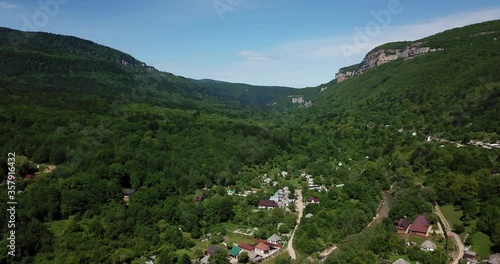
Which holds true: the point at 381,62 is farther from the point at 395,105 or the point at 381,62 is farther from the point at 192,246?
the point at 192,246

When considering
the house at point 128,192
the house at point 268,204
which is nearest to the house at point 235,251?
the house at point 268,204

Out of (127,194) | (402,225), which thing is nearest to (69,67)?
(127,194)

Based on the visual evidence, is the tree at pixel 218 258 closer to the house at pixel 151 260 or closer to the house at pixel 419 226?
the house at pixel 151 260

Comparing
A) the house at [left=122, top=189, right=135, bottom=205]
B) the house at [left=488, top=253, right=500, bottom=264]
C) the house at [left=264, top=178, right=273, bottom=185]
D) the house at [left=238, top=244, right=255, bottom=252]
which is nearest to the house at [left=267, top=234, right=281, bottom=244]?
the house at [left=238, top=244, right=255, bottom=252]

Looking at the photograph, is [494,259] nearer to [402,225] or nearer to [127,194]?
[402,225]

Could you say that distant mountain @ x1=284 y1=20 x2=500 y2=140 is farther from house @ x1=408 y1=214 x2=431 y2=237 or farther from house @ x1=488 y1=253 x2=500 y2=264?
house @ x1=488 y1=253 x2=500 y2=264
